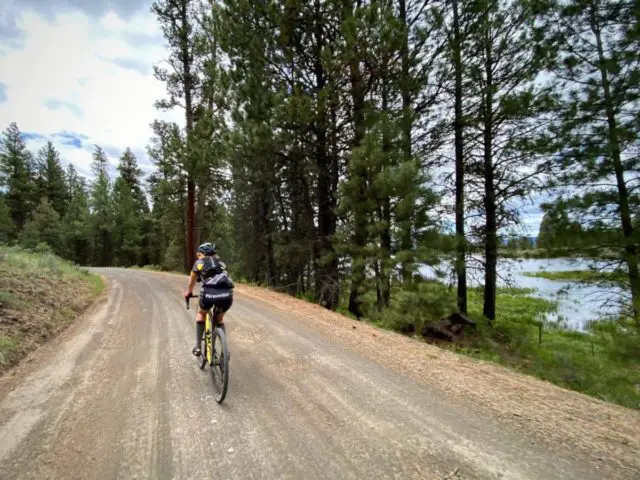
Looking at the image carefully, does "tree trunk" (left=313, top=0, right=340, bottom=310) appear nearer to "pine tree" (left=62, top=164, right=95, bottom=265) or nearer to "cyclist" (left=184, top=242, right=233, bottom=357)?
"cyclist" (left=184, top=242, right=233, bottom=357)

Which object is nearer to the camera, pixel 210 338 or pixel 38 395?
pixel 38 395

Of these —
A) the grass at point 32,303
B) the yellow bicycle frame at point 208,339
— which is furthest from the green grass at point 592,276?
the grass at point 32,303

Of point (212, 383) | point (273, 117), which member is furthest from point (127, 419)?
point (273, 117)

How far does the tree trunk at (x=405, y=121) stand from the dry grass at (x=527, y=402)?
2134 millimetres

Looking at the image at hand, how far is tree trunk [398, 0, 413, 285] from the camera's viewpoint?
7422mm

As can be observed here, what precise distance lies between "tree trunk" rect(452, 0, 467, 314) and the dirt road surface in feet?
13.7

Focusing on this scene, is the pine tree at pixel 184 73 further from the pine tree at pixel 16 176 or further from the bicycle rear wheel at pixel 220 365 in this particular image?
the pine tree at pixel 16 176

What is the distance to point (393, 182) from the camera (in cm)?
721

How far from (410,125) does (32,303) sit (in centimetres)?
939

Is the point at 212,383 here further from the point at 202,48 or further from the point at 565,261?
the point at 202,48

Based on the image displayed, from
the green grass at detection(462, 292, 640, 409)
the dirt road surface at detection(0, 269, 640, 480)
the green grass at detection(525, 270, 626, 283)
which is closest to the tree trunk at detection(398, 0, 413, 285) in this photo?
the green grass at detection(462, 292, 640, 409)

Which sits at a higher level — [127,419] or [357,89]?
[357,89]

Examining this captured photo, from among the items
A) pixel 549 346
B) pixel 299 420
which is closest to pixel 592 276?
pixel 549 346

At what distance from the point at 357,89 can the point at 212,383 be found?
8.53 m
